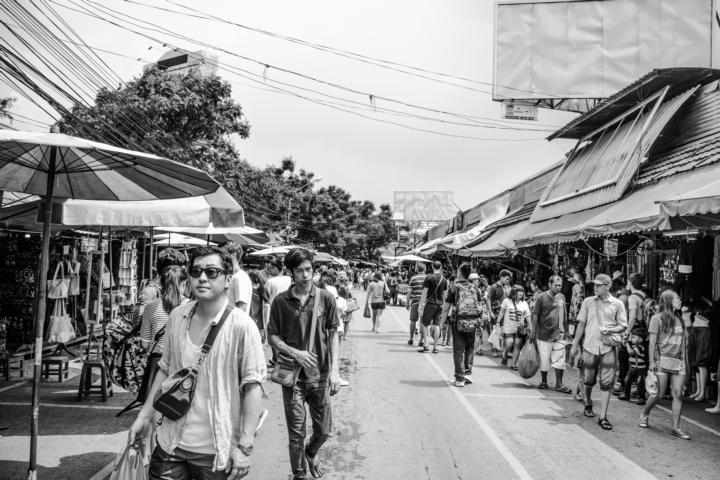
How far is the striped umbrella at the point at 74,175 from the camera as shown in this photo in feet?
12.9

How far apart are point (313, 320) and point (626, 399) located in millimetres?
6088

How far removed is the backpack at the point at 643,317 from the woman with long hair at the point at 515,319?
8.01 feet

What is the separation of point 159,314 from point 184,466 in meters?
2.88

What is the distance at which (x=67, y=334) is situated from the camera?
34.9ft

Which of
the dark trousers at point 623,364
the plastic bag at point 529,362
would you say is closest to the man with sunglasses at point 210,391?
the plastic bag at point 529,362

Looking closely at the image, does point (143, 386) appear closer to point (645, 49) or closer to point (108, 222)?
point (108, 222)

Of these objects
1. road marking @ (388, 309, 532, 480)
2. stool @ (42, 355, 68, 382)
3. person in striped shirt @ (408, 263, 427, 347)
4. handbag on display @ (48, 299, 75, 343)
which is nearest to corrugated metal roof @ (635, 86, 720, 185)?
road marking @ (388, 309, 532, 480)

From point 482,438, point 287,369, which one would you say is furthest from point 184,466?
point 482,438

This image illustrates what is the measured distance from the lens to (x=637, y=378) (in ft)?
27.2

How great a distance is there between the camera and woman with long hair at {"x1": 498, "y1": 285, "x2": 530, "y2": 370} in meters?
10.5

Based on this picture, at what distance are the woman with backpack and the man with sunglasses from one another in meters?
2.41

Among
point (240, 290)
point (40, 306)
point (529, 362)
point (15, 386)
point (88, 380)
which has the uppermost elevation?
point (240, 290)

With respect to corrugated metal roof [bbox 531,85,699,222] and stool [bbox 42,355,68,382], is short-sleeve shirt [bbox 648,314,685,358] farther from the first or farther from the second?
stool [bbox 42,355,68,382]

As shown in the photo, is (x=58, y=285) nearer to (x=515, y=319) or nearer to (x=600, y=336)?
(x=515, y=319)
